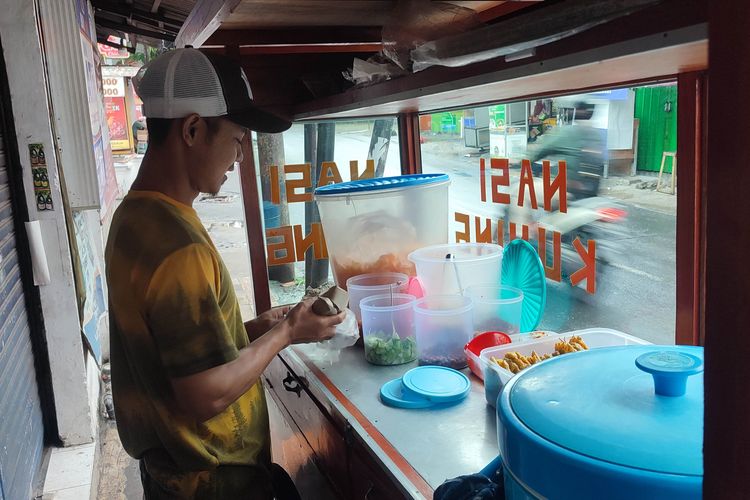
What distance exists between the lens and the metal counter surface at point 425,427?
1.21m

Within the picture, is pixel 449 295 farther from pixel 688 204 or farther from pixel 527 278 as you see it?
pixel 688 204

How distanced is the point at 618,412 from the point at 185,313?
77cm

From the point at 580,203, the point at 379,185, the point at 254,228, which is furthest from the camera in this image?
the point at 254,228

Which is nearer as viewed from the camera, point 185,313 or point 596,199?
point 185,313

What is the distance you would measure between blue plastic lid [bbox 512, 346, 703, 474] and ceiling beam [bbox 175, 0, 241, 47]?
1.01 metres

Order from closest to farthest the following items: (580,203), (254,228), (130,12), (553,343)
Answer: (553,343) → (580,203) → (254,228) → (130,12)

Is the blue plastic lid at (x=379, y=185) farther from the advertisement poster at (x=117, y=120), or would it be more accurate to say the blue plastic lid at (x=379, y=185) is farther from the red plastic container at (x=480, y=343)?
the advertisement poster at (x=117, y=120)

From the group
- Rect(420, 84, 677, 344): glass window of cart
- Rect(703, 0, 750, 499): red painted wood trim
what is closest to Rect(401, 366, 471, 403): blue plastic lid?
Rect(420, 84, 677, 344): glass window of cart

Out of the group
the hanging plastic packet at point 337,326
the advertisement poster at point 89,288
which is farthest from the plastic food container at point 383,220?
the advertisement poster at point 89,288

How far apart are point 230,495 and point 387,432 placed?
15.8 inches

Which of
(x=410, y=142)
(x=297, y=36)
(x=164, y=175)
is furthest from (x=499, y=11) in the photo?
(x=410, y=142)

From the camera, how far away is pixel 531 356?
151 cm

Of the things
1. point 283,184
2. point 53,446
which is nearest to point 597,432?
point 283,184

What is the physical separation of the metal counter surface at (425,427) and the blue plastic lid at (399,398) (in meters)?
0.02
